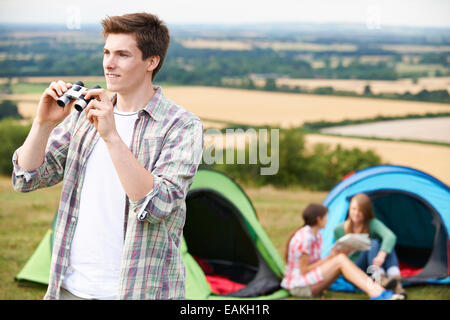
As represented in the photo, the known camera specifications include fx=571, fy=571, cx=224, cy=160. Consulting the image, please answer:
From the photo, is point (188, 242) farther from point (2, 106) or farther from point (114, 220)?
point (2, 106)

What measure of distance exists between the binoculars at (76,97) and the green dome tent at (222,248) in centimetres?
287

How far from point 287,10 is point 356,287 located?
28596 mm

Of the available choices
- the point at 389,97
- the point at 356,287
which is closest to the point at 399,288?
the point at 356,287

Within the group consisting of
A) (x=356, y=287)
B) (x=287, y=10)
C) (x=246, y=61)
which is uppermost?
(x=287, y=10)

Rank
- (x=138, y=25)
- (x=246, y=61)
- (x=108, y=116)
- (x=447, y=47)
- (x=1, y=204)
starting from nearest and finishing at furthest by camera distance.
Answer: (x=108, y=116) → (x=138, y=25) → (x=1, y=204) → (x=447, y=47) → (x=246, y=61)

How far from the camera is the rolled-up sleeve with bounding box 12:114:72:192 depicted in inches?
65.2

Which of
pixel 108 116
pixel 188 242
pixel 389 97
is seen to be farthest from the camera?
pixel 389 97

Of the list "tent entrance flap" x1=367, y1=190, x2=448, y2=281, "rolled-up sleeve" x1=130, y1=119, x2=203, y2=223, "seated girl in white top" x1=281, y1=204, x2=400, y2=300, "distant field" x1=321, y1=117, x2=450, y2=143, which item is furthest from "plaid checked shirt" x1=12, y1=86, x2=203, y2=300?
"distant field" x1=321, y1=117, x2=450, y2=143

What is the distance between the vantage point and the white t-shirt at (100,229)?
5.30 feet

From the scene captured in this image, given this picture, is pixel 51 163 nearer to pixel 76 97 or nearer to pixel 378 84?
pixel 76 97

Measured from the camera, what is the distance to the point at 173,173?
1.51 m

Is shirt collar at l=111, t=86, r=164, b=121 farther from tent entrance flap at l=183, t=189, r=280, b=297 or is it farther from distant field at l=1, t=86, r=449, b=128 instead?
distant field at l=1, t=86, r=449, b=128

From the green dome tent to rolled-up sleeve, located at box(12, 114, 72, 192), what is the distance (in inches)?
104

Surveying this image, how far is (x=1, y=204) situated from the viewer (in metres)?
8.05
